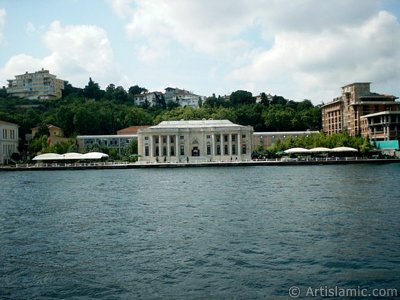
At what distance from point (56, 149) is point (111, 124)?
38089 mm

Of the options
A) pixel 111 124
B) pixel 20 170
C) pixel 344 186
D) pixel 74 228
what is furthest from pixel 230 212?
pixel 111 124

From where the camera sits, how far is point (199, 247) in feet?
65.4

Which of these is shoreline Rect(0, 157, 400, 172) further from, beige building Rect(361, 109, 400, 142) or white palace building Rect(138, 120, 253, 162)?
white palace building Rect(138, 120, 253, 162)

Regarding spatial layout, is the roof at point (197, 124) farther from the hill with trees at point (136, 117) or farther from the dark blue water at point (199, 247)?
the dark blue water at point (199, 247)

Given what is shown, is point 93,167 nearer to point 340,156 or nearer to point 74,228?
point 340,156

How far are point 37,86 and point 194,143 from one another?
108 meters

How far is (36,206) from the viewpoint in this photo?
113 ft

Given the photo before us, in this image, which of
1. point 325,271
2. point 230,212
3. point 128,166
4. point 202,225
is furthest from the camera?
point 128,166

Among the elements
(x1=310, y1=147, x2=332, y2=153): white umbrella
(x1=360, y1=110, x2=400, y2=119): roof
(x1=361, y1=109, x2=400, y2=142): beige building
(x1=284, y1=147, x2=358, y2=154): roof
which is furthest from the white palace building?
(x1=361, y1=109, x2=400, y2=142): beige building

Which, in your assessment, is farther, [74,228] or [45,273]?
[74,228]

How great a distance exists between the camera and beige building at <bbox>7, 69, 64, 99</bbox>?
189962 millimetres

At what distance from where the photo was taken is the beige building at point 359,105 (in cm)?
11056

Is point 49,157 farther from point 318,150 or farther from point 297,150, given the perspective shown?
point 318,150

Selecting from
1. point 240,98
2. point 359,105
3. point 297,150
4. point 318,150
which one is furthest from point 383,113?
point 240,98
